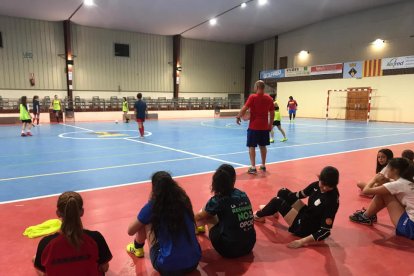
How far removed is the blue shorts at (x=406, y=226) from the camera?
3371mm

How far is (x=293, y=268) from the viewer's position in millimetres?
2893

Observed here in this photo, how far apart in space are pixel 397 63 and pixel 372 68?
169 cm

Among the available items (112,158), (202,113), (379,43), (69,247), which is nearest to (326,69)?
(379,43)

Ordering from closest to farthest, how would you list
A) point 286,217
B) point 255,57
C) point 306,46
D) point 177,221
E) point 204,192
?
1. point 177,221
2. point 286,217
3. point 204,192
4. point 306,46
5. point 255,57

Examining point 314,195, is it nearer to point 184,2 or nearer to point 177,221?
point 177,221

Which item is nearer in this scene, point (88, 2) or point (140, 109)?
point (140, 109)

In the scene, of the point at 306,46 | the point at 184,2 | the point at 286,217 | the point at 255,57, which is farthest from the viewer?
the point at 255,57

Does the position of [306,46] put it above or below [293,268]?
above

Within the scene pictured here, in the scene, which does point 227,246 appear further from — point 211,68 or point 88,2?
point 211,68

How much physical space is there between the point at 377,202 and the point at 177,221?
8.10 ft

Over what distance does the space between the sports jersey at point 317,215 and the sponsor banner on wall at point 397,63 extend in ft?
71.4

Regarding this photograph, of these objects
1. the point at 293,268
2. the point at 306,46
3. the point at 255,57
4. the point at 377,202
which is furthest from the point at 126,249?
the point at 255,57

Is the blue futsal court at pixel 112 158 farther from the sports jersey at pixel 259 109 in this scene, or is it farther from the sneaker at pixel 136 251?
the sneaker at pixel 136 251

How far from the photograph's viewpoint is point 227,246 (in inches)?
115
